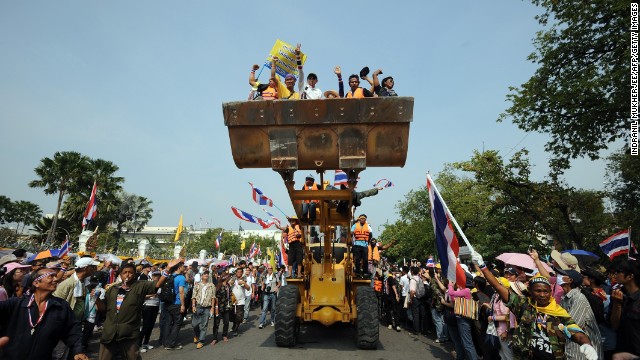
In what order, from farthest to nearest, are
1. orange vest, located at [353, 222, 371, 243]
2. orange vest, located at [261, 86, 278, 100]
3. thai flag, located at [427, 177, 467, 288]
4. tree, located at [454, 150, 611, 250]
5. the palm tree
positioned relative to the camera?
the palm tree, tree, located at [454, 150, 611, 250], orange vest, located at [353, 222, 371, 243], thai flag, located at [427, 177, 467, 288], orange vest, located at [261, 86, 278, 100]

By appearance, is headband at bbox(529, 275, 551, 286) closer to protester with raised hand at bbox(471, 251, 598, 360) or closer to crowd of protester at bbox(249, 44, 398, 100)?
protester with raised hand at bbox(471, 251, 598, 360)

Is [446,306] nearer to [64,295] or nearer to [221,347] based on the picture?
[221,347]

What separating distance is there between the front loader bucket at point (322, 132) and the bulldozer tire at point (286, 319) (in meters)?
3.93

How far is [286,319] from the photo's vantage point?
7.19 m

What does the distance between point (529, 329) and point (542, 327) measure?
124 mm

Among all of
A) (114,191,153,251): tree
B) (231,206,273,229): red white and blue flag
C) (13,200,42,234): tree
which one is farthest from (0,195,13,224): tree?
(231,206,273,229): red white and blue flag

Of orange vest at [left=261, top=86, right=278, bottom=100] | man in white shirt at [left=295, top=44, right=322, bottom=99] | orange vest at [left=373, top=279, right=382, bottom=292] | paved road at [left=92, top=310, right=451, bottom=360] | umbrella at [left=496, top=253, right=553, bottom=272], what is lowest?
paved road at [left=92, top=310, right=451, bottom=360]

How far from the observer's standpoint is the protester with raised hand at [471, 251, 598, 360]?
10.0 ft

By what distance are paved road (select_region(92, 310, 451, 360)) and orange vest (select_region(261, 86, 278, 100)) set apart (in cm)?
508

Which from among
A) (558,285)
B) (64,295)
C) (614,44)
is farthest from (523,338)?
(614,44)

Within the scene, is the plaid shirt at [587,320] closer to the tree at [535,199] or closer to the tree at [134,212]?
the tree at [535,199]

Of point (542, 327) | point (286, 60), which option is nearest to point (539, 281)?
point (542, 327)

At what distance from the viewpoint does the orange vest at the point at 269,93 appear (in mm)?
4646

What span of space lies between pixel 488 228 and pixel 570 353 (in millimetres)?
26662
